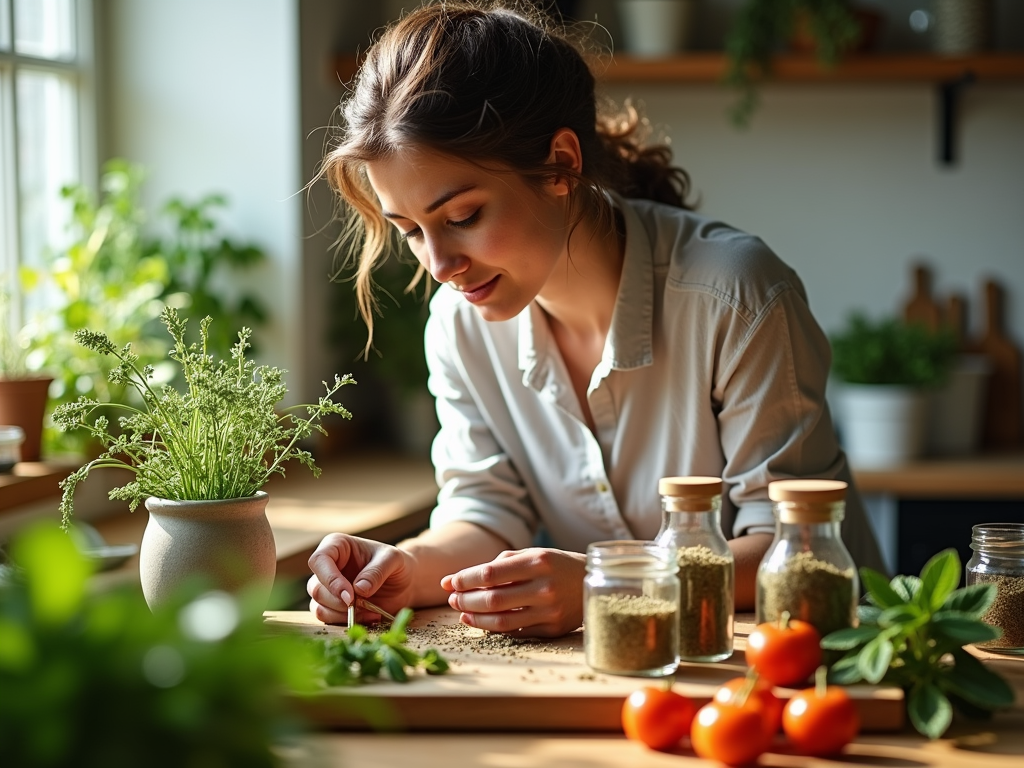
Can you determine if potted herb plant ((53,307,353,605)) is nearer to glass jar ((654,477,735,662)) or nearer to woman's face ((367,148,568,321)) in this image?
woman's face ((367,148,568,321))

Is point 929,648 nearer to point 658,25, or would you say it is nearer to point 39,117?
point 39,117

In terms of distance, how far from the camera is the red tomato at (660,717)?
1028mm

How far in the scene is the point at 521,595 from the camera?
51.3 inches

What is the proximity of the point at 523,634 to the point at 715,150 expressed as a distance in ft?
8.24

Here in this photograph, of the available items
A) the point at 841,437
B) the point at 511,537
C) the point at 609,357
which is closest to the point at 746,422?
the point at 609,357

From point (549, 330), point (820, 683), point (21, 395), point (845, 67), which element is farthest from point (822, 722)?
point (845, 67)

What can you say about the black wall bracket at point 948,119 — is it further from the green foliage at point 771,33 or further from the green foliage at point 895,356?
the green foliage at point 895,356

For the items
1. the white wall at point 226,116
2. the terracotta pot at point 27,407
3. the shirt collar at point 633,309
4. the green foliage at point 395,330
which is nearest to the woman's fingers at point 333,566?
the shirt collar at point 633,309

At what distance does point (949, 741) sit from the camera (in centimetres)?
106

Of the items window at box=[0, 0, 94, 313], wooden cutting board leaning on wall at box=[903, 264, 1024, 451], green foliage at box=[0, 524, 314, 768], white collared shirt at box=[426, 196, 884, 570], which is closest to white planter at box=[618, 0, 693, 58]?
wooden cutting board leaning on wall at box=[903, 264, 1024, 451]

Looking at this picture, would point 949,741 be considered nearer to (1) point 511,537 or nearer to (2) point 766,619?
(2) point 766,619

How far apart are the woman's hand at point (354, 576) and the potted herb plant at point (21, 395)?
3.45ft

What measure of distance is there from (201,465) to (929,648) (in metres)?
0.76

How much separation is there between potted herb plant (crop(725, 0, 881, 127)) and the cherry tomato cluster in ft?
7.91
